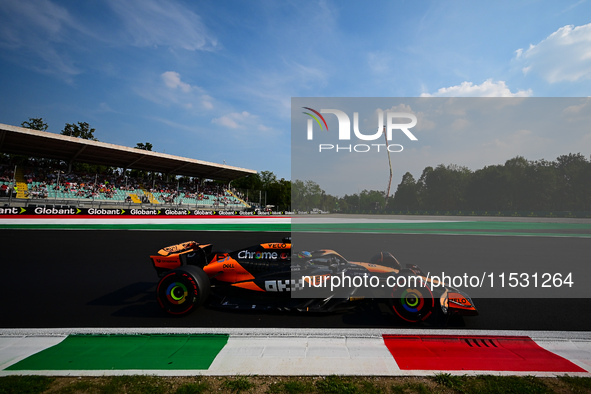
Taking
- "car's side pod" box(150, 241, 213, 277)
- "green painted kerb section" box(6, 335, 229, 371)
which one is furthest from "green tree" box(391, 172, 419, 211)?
"green painted kerb section" box(6, 335, 229, 371)

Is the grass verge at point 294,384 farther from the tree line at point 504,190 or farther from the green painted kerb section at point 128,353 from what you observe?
the tree line at point 504,190

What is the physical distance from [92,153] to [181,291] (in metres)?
28.9

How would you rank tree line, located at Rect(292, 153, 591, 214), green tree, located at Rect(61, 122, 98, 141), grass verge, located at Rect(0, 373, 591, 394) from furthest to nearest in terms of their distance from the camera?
green tree, located at Rect(61, 122, 98, 141)
tree line, located at Rect(292, 153, 591, 214)
grass verge, located at Rect(0, 373, 591, 394)

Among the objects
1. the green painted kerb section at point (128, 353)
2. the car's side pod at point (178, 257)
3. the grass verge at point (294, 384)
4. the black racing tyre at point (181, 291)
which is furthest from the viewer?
the car's side pod at point (178, 257)

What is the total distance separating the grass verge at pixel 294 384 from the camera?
2346 mm

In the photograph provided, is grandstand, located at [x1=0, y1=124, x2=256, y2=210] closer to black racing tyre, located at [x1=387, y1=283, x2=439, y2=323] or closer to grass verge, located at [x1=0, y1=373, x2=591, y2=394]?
grass verge, located at [x1=0, y1=373, x2=591, y2=394]

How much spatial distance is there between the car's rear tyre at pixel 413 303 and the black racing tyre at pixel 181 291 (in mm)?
2483

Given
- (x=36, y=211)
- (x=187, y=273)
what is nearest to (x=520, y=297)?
(x=187, y=273)

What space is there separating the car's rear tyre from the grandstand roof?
92.2 ft

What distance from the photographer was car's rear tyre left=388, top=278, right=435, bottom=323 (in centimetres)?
351

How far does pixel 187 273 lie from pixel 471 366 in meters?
3.31

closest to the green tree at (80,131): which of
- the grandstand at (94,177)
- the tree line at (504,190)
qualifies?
the grandstand at (94,177)

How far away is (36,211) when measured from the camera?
19.4m

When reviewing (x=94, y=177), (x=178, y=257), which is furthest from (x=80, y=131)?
(x=178, y=257)
